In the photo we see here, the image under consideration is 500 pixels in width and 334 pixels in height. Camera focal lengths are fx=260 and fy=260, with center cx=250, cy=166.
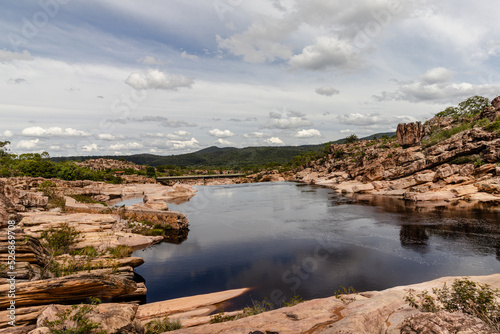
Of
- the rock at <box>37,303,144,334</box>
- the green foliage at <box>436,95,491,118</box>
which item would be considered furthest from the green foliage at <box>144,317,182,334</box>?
the green foliage at <box>436,95,491,118</box>

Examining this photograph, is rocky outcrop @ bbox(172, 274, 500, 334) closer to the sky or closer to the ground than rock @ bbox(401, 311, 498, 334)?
closer to the ground

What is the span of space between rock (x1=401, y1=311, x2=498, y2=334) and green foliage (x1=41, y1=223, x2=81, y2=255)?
23.5m

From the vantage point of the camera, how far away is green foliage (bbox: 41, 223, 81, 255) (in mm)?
21547

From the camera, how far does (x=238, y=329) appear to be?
32.2 ft

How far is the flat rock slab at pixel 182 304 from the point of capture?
49.9 ft

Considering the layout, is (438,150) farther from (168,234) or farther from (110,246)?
(110,246)

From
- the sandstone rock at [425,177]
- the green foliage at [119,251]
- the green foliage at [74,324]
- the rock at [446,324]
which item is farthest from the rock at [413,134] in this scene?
the green foliage at [74,324]

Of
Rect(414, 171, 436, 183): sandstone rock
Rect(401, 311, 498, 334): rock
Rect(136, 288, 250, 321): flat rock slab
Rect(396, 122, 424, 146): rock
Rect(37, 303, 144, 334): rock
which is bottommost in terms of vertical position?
Rect(136, 288, 250, 321): flat rock slab

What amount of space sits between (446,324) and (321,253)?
2077 centimetres

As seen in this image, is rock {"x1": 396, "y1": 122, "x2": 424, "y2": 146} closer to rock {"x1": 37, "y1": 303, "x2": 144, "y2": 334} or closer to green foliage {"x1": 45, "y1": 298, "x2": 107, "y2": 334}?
rock {"x1": 37, "y1": 303, "x2": 144, "y2": 334}

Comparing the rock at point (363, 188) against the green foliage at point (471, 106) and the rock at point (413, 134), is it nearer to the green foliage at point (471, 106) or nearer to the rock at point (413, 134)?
the rock at point (413, 134)

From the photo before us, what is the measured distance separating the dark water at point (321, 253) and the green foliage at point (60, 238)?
6602 millimetres

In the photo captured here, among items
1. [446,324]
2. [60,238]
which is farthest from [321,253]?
[60,238]

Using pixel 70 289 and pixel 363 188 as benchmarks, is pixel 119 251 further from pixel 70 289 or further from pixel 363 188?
pixel 363 188
